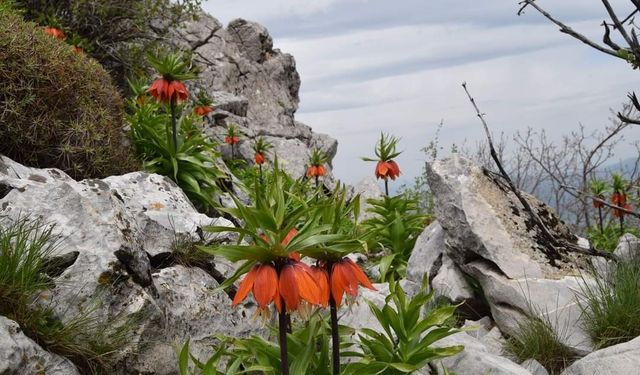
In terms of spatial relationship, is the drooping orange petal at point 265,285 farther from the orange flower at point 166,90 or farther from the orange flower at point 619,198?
the orange flower at point 619,198

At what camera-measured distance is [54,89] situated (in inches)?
277

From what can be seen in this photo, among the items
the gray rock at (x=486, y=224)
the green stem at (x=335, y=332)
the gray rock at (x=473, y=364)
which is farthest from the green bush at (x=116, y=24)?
the green stem at (x=335, y=332)

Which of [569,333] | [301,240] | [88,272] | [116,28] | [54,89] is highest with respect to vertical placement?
[116,28]

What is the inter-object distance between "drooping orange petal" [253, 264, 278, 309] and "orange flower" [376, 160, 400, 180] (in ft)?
22.3

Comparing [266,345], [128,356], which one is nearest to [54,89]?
[128,356]

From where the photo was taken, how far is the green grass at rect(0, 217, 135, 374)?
4.05 metres

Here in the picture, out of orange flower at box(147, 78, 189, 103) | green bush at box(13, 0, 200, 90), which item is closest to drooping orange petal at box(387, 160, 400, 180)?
orange flower at box(147, 78, 189, 103)

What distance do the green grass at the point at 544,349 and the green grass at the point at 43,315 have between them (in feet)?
11.1

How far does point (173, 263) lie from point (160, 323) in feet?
2.90

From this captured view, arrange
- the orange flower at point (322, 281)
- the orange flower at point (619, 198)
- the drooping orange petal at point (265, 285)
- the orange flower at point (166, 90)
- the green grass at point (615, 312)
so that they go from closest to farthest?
the drooping orange petal at point (265, 285) < the orange flower at point (322, 281) < the green grass at point (615, 312) < the orange flower at point (166, 90) < the orange flower at point (619, 198)

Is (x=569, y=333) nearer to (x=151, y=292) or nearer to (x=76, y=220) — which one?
(x=151, y=292)

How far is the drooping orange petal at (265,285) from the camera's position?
3029 millimetres

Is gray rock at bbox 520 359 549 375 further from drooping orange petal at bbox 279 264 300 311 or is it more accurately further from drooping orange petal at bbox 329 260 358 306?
drooping orange petal at bbox 279 264 300 311

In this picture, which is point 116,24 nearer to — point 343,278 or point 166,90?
point 166,90
